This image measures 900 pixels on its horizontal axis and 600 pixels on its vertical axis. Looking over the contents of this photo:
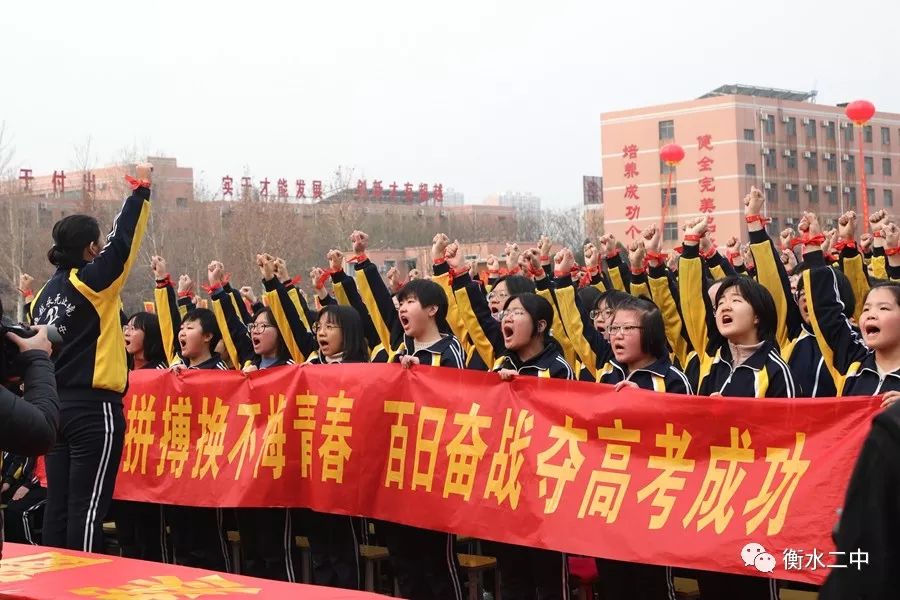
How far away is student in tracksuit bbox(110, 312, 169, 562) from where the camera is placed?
7590mm

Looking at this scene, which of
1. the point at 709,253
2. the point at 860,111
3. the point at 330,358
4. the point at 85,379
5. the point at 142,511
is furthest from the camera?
the point at 860,111

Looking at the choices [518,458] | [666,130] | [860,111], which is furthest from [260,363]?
[666,130]

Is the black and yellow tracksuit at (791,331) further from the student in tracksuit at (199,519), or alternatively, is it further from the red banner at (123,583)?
the student in tracksuit at (199,519)

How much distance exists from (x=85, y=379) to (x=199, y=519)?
71.9 inches

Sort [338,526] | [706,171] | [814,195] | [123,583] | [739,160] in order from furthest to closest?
[814,195]
[706,171]
[739,160]
[338,526]
[123,583]

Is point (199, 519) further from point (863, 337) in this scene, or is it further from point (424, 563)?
point (863, 337)

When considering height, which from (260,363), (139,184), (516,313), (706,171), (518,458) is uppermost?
(706,171)

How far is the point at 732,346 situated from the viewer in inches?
220

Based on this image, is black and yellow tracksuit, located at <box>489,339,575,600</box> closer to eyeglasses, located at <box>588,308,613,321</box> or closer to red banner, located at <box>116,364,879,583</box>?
red banner, located at <box>116,364,879,583</box>

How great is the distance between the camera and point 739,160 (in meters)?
56.7

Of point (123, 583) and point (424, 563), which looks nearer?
point (123, 583)

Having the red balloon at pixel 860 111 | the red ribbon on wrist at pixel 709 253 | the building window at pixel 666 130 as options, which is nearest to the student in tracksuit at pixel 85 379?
the red ribbon on wrist at pixel 709 253

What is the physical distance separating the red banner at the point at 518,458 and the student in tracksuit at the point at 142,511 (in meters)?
0.25

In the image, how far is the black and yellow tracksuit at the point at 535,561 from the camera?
219 inches
